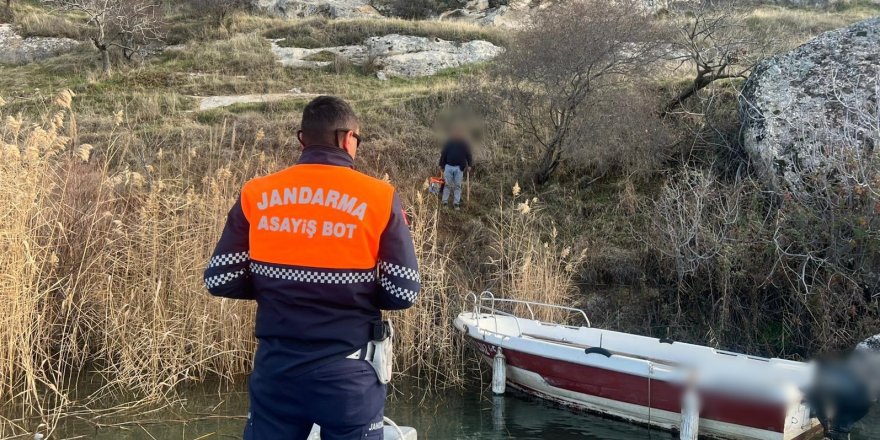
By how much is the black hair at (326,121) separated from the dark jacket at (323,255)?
0.18ft

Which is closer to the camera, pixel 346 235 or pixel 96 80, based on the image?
pixel 346 235

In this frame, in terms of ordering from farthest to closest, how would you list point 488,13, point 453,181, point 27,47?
1. point 488,13
2. point 27,47
3. point 453,181

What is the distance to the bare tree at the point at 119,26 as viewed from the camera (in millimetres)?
23656

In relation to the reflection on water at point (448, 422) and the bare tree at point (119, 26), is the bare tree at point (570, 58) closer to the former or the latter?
the reflection on water at point (448, 422)

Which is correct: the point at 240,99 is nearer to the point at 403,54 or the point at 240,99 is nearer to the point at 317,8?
the point at 403,54

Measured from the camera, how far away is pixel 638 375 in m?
7.35

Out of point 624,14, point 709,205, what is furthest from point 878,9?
point 709,205

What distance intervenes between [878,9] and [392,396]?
95.3 ft

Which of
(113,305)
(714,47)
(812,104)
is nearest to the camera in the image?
(113,305)

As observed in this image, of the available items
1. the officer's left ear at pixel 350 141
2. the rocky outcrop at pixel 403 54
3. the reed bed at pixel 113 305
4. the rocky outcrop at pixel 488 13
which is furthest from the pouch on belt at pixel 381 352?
the rocky outcrop at pixel 488 13

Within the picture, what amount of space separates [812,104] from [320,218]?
10.5 m

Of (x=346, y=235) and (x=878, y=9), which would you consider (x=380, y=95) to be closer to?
(x=346, y=235)

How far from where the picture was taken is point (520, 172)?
1398 cm

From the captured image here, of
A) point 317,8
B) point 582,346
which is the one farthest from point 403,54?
point 582,346
